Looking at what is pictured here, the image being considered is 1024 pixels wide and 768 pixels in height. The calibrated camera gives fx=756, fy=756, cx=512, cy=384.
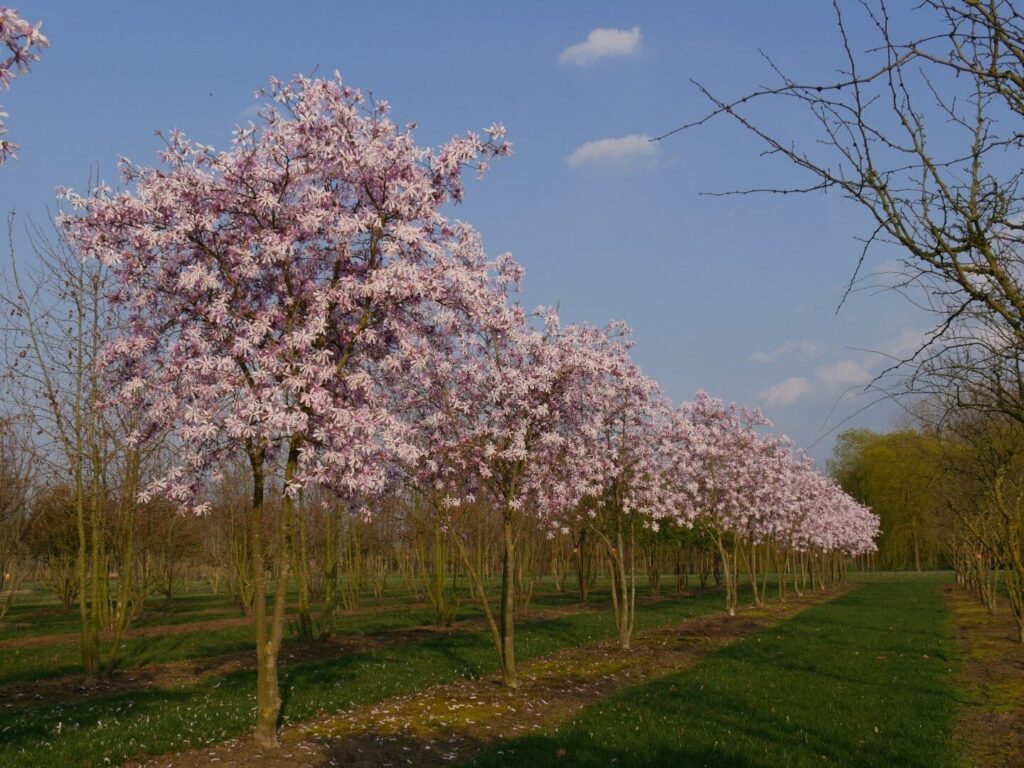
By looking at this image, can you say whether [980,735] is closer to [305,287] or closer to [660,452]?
[305,287]

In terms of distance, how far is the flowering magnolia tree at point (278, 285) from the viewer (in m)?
11.6

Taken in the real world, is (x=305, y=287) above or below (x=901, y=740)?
above

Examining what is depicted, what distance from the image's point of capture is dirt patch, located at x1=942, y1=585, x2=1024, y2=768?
12.2 metres

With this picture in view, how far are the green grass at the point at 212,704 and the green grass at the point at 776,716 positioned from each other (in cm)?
509

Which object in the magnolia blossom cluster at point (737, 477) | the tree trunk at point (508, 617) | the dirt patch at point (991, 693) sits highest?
the magnolia blossom cluster at point (737, 477)

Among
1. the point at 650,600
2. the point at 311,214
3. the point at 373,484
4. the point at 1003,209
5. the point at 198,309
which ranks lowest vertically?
the point at 650,600

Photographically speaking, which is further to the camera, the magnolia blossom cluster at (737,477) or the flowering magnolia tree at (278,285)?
the magnolia blossom cluster at (737,477)

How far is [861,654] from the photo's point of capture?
22.9 meters

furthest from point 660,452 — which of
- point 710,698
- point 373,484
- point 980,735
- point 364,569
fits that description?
point 364,569

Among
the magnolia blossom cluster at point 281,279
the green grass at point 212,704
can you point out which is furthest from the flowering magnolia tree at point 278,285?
the green grass at point 212,704

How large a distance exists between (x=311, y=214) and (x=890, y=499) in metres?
108

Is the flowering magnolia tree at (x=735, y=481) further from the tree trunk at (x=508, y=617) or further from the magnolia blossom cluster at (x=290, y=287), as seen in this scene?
the magnolia blossom cluster at (x=290, y=287)

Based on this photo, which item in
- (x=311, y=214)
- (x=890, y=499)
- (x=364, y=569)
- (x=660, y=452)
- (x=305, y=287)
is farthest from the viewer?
(x=890, y=499)

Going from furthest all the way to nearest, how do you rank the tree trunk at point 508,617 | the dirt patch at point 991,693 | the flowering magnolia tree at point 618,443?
the flowering magnolia tree at point 618,443 < the tree trunk at point 508,617 < the dirt patch at point 991,693
